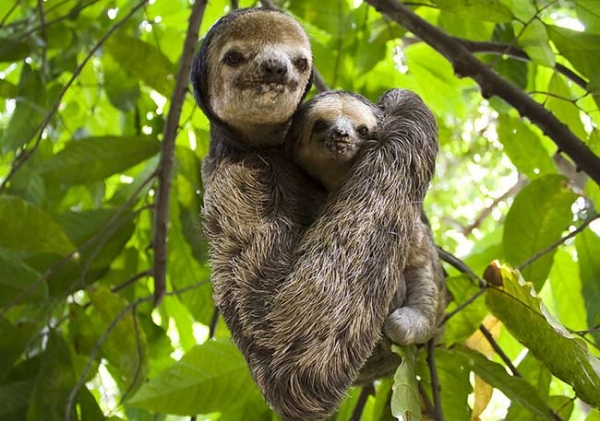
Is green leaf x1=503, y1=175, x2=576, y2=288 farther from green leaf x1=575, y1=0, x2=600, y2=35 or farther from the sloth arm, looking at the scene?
the sloth arm

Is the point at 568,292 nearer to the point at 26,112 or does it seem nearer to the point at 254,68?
the point at 254,68

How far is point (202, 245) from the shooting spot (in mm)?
3379

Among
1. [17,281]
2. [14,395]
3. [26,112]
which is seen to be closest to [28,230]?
[17,281]

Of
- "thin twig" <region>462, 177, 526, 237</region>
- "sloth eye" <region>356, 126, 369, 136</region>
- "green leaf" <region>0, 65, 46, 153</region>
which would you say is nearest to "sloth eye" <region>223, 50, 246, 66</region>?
"sloth eye" <region>356, 126, 369, 136</region>

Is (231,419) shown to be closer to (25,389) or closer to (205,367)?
(205,367)

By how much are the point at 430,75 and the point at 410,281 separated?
73.3 inches

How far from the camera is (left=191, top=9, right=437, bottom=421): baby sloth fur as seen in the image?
5.80 feet

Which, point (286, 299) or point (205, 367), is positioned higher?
point (286, 299)

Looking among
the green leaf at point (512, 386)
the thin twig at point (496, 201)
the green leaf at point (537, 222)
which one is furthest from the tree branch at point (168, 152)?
the thin twig at point (496, 201)

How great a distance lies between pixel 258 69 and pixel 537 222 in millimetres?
1481

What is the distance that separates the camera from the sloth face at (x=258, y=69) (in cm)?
185

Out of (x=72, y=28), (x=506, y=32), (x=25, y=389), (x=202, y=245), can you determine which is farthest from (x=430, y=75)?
(x=25, y=389)

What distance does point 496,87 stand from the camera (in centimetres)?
287

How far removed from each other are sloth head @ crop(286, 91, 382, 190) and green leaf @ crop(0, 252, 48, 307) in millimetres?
1419
